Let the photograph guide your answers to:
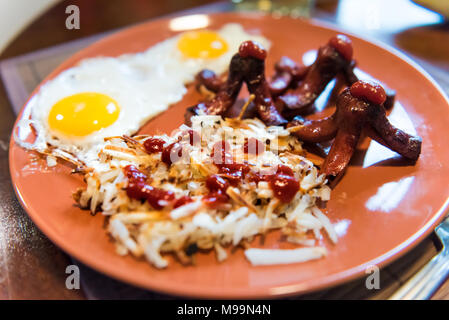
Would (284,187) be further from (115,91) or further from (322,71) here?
(115,91)

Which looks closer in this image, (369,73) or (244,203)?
(244,203)

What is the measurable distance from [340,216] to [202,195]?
0.77 metres

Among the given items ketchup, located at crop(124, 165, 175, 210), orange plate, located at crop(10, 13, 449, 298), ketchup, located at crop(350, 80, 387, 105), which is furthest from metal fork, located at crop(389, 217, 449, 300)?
ketchup, located at crop(124, 165, 175, 210)

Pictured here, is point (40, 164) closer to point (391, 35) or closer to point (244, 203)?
point (244, 203)

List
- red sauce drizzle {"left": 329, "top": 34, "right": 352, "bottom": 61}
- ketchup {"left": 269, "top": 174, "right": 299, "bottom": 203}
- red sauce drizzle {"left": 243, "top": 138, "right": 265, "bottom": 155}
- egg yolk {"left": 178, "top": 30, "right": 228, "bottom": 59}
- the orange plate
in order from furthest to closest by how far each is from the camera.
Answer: egg yolk {"left": 178, "top": 30, "right": 228, "bottom": 59}, red sauce drizzle {"left": 329, "top": 34, "right": 352, "bottom": 61}, red sauce drizzle {"left": 243, "top": 138, "right": 265, "bottom": 155}, ketchup {"left": 269, "top": 174, "right": 299, "bottom": 203}, the orange plate

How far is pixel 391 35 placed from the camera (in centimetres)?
427

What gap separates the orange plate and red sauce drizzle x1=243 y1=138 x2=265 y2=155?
51 centimetres

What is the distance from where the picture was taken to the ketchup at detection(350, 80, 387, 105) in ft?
7.45

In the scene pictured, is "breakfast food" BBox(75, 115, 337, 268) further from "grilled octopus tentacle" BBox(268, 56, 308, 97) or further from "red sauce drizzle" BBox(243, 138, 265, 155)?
"grilled octopus tentacle" BBox(268, 56, 308, 97)

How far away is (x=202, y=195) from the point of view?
2102 millimetres

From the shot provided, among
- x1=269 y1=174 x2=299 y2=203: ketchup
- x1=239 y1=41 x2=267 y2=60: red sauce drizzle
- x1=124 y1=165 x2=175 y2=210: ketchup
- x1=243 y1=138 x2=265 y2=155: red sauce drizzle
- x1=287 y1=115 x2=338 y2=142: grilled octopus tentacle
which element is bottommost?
x1=124 y1=165 x2=175 y2=210: ketchup

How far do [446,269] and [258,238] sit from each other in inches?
38.1
